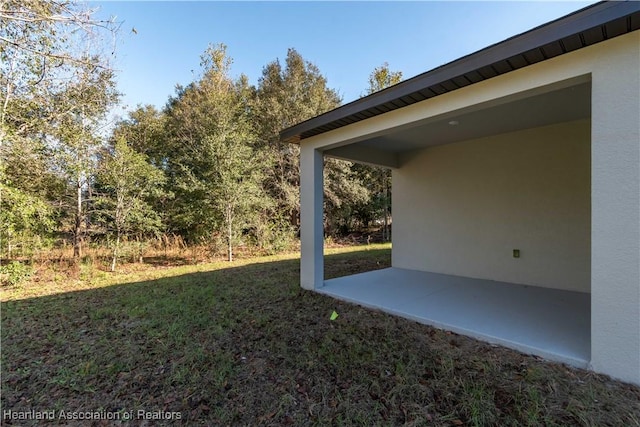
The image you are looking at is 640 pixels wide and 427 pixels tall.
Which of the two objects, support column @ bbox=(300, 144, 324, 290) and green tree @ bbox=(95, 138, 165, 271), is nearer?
support column @ bbox=(300, 144, 324, 290)

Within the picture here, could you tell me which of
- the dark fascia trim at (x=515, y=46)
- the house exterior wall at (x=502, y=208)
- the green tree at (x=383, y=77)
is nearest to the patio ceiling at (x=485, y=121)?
the house exterior wall at (x=502, y=208)

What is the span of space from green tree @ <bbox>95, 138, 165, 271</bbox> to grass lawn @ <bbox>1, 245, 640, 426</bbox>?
9.71 feet

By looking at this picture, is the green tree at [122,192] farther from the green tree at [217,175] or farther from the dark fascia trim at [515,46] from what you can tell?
the dark fascia trim at [515,46]

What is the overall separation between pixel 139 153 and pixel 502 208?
1024 centimetres

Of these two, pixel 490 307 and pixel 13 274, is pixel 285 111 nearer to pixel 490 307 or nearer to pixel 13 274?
pixel 13 274

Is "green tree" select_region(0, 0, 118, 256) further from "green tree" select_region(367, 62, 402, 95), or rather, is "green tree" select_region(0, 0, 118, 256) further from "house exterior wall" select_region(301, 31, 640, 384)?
"green tree" select_region(367, 62, 402, 95)

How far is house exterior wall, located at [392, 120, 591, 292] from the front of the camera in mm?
4441

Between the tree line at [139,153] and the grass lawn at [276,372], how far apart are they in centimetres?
306

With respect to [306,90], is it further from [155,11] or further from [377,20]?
[155,11]

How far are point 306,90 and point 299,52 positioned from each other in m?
1.62

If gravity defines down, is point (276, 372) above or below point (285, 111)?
below

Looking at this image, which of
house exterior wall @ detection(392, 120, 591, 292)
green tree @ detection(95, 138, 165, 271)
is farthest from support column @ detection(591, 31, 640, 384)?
green tree @ detection(95, 138, 165, 271)

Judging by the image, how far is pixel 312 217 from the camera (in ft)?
15.4

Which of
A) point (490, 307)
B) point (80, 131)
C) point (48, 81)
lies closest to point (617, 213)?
point (490, 307)
